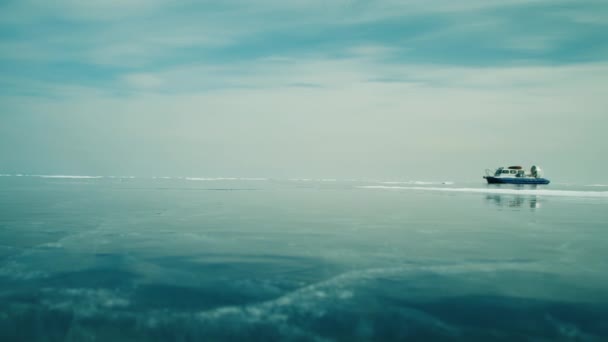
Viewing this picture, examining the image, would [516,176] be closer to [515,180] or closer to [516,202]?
[515,180]

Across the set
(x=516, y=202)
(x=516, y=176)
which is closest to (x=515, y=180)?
(x=516, y=176)

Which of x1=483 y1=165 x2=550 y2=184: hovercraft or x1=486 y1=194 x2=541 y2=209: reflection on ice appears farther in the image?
x1=483 y1=165 x2=550 y2=184: hovercraft

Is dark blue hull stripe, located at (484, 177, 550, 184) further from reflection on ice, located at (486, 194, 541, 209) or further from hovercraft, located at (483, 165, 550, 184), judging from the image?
reflection on ice, located at (486, 194, 541, 209)

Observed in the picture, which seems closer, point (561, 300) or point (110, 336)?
point (110, 336)

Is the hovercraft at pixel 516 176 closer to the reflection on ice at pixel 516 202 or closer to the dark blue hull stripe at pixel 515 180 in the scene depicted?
the dark blue hull stripe at pixel 515 180

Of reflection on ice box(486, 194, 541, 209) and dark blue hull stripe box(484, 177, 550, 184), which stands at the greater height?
dark blue hull stripe box(484, 177, 550, 184)

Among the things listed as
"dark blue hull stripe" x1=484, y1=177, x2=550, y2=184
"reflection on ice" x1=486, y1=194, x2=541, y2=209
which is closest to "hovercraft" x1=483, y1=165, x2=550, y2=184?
"dark blue hull stripe" x1=484, y1=177, x2=550, y2=184

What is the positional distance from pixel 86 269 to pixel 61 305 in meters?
2.54

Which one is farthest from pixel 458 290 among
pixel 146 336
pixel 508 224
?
pixel 508 224

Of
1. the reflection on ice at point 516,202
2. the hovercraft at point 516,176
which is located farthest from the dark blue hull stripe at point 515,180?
the reflection on ice at point 516,202

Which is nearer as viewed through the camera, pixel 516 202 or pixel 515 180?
pixel 516 202

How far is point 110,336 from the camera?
233 inches

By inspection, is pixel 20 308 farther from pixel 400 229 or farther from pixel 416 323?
pixel 400 229

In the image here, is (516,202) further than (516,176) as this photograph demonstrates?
No
